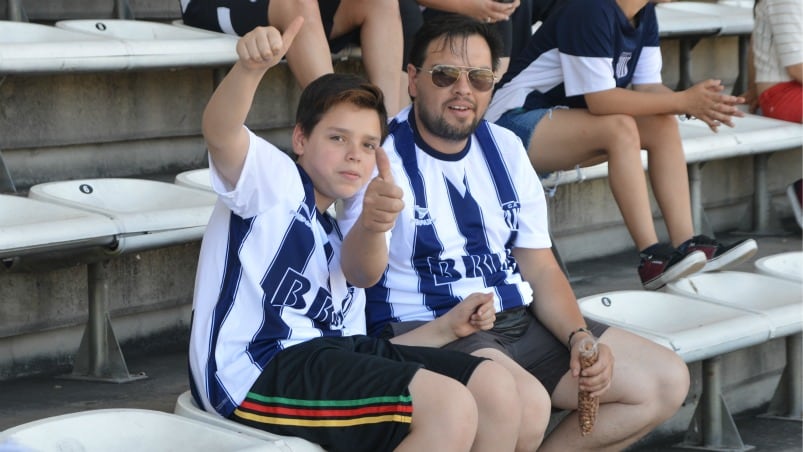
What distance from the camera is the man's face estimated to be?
2648mm

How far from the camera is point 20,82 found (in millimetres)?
3416

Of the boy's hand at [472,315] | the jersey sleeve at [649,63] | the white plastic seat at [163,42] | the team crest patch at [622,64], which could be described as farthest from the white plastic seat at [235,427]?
the jersey sleeve at [649,63]

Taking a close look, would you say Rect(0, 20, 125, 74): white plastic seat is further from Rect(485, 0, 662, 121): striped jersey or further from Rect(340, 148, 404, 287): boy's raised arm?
Rect(340, 148, 404, 287): boy's raised arm

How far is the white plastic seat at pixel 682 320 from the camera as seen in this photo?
288 cm

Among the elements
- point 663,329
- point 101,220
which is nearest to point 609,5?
point 663,329

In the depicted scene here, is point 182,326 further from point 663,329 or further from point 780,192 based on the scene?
point 780,192

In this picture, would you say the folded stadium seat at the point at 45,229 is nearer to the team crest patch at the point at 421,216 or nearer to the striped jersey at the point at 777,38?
the team crest patch at the point at 421,216

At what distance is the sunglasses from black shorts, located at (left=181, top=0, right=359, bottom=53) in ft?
2.78

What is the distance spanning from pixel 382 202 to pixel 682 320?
1.27 meters

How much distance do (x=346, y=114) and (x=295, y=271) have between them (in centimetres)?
30

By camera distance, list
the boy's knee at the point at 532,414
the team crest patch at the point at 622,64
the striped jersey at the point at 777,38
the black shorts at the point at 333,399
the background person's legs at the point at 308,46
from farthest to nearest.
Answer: the striped jersey at the point at 777,38 < the team crest patch at the point at 622,64 < the background person's legs at the point at 308,46 < the boy's knee at the point at 532,414 < the black shorts at the point at 333,399

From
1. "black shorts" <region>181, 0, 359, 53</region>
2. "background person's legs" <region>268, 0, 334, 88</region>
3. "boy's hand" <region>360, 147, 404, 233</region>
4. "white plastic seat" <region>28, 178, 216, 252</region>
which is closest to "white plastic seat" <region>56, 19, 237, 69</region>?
"black shorts" <region>181, 0, 359, 53</region>

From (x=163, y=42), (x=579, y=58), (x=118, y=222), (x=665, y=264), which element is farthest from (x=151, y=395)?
(x=579, y=58)

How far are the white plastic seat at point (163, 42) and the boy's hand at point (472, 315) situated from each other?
128cm
